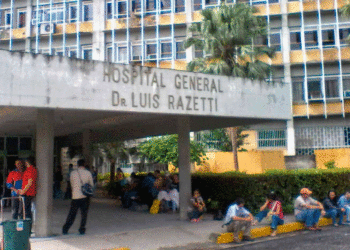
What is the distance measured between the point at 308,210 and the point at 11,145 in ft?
48.1

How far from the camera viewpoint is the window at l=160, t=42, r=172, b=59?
32781mm

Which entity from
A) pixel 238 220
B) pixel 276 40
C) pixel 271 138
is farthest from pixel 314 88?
pixel 238 220

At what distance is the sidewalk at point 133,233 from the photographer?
931cm

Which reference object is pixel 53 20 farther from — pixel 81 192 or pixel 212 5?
pixel 81 192

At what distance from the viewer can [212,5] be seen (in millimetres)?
33156

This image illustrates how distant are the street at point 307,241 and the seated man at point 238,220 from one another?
1.02 ft

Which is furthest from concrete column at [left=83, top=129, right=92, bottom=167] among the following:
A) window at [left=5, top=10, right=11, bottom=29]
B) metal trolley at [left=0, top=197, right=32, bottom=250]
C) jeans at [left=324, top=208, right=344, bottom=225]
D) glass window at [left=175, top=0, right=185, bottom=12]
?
window at [left=5, top=10, right=11, bottom=29]

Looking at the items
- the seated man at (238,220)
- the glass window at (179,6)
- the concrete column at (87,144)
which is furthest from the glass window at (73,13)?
the seated man at (238,220)

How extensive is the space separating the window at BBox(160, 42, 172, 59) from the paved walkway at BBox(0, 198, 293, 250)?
2041cm

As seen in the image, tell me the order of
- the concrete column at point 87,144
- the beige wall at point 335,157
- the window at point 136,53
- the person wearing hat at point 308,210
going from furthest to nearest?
the window at point 136,53, the beige wall at point 335,157, the concrete column at point 87,144, the person wearing hat at point 308,210

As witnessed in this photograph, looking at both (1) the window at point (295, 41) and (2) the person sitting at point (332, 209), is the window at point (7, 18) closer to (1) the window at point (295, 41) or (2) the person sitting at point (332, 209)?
(1) the window at point (295, 41)

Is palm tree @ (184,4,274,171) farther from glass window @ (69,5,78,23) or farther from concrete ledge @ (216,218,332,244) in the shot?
glass window @ (69,5,78,23)

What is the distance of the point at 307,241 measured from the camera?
33.9 ft

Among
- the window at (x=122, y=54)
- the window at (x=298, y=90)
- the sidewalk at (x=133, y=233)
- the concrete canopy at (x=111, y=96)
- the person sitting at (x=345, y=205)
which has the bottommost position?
the sidewalk at (x=133, y=233)
